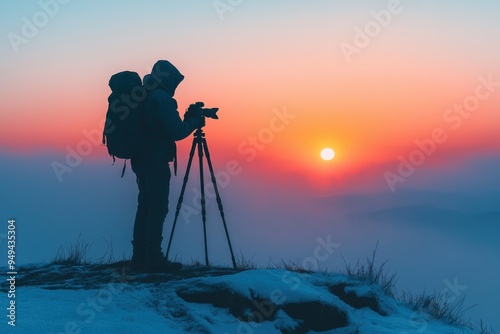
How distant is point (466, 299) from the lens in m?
8.38

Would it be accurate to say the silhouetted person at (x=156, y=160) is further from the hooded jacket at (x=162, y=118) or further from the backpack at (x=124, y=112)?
the backpack at (x=124, y=112)

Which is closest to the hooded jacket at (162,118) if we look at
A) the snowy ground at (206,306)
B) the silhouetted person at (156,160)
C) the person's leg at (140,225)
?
the silhouetted person at (156,160)

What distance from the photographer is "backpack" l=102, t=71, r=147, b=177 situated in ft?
25.5

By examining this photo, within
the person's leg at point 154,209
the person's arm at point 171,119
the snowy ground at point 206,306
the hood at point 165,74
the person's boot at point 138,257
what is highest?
the hood at point 165,74

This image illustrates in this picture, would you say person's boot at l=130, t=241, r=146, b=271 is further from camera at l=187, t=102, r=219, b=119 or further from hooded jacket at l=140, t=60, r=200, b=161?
camera at l=187, t=102, r=219, b=119

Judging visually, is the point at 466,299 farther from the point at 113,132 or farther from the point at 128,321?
the point at 113,132

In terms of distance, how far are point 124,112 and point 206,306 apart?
3.05 metres

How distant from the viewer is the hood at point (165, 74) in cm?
799

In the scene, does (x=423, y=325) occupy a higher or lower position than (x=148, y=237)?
lower

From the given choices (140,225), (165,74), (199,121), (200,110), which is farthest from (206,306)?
(165,74)

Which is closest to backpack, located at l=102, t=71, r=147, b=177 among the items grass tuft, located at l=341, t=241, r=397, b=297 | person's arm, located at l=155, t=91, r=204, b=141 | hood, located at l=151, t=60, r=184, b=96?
hood, located at l=151, t=60, r=184, b=96

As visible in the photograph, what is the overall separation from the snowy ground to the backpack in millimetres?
1919

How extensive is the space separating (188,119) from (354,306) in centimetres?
367

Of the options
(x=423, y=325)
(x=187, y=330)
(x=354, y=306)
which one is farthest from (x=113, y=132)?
(x=423, y=325)
